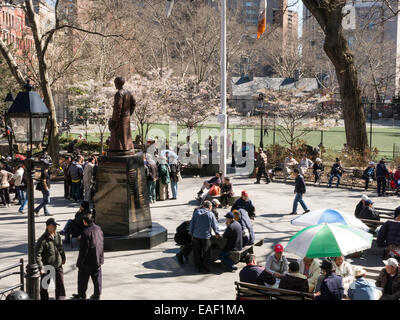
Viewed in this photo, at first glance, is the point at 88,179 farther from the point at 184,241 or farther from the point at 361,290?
the point at 361,290

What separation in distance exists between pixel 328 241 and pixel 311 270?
682 mm

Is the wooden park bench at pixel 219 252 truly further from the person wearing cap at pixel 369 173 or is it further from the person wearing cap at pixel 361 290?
the person wearing cap at pixel 369 173

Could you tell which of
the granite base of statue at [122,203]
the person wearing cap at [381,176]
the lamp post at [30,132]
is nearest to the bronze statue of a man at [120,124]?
the granite base of statue at [122,203]

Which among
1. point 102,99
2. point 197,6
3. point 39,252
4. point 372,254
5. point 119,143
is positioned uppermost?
point 197,6

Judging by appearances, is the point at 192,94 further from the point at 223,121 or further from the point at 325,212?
the point at 325,212

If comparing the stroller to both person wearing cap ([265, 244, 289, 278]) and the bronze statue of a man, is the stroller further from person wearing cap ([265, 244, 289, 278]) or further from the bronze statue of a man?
person wearing cap ([265, 244, 289, 278])

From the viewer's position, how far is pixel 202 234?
434 inches

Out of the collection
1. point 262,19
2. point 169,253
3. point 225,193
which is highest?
point 262,19

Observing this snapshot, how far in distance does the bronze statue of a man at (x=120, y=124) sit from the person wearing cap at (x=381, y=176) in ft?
36.0

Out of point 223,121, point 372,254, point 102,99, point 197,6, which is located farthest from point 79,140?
point 372,254

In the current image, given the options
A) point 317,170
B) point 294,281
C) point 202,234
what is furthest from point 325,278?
point 317,170

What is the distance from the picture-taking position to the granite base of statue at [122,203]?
41.5 ft
